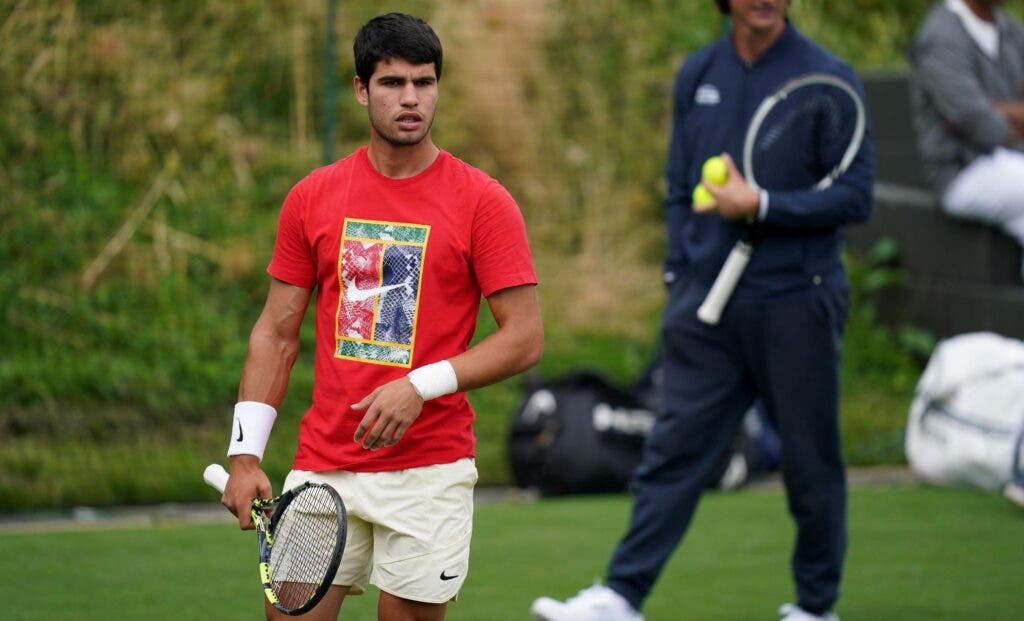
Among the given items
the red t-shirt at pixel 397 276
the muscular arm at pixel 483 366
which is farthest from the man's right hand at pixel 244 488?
the muscular arm at pixel 483 366

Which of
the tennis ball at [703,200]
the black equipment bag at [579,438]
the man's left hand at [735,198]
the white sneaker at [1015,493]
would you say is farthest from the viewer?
the black equipment bag at [579,438]

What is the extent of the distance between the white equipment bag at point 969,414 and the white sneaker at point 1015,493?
0.53 metres

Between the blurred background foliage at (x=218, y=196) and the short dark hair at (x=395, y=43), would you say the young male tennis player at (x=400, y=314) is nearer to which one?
the short dark hair at (x=395, y=43)

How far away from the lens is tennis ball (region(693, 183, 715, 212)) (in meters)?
5.27

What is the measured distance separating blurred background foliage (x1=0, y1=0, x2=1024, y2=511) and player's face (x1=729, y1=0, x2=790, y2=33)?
343cm

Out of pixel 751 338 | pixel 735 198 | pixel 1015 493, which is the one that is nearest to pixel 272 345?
pixel 735 198

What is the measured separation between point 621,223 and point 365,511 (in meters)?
6.32

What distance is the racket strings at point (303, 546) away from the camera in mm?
3779

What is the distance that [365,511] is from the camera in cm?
393

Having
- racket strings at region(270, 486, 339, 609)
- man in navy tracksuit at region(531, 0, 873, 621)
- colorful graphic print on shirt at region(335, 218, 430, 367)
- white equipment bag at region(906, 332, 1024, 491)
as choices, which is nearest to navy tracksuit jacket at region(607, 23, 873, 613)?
man in navy tracksuit at region(531, 0, 873, 621)

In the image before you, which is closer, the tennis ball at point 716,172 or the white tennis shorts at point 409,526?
the white tennis shorts at point 409,526

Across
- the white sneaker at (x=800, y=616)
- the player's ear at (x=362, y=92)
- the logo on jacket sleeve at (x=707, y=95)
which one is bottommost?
the white sneaker at (x=800, y=616)

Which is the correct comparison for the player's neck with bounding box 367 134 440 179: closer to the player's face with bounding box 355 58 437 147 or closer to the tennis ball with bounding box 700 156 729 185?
the player's face with bounding box 355 58 437 147

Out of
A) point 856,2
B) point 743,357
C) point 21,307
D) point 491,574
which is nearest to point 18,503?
point 21,307
